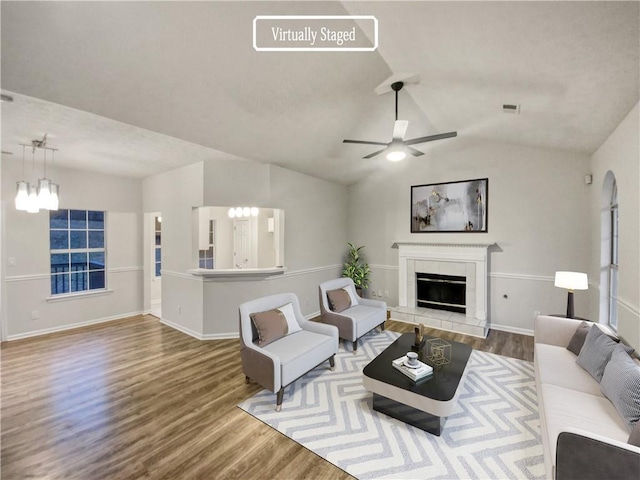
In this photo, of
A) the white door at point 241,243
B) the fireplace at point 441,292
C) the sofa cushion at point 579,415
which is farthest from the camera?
the white door at point 241,243

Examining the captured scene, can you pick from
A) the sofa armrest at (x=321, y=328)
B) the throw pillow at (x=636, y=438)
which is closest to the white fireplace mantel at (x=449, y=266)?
the sofa armrest at (x=321, y=328)

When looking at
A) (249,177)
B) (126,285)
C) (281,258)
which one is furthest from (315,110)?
(126,285)

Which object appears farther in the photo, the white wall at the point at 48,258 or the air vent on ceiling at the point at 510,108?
the white wall at the point at 48,258

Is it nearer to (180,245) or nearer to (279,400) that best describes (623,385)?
(279,400)

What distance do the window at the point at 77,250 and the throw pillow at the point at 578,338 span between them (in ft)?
23.7

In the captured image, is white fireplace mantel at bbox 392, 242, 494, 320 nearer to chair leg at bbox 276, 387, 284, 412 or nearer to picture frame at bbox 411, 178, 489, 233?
picture frame at bbox 411, 178, 489, 233

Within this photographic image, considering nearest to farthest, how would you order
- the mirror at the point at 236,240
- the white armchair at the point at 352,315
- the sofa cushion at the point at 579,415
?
the sofa cushion at the point at 579,415 → the white armchair at the point at 352,315 → the mirror at the point at 236,240

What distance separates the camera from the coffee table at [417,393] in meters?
2.26

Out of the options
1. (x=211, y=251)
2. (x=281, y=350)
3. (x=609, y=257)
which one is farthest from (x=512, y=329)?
(x=211, y=251)

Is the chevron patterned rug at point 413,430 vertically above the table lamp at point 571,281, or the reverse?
the table lamp at point 571,281

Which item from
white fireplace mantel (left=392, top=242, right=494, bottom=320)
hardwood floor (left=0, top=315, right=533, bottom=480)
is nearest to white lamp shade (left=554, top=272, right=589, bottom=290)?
hardwood floor (left=0, top=315, right=533, bottom=480)

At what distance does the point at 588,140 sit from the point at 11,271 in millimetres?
8431

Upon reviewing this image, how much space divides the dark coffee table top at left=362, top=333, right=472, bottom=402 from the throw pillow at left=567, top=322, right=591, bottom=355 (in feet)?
3.19

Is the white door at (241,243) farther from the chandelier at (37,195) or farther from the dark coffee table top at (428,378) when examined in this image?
the dark coffee table top at (428,378)
